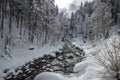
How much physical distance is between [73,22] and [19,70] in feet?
334

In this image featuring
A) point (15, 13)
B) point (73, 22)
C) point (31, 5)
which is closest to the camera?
point (31, 5)

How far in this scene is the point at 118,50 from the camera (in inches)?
440

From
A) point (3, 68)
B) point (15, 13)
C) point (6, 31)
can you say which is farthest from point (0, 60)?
point (15, 13)

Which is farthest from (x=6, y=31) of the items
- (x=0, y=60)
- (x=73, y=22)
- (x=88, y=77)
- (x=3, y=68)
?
(x=73, y=22)

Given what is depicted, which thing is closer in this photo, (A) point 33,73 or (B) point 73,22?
(A) point 33,73

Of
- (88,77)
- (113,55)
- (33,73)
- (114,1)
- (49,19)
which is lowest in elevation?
(33,73)

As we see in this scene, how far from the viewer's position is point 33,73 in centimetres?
1986

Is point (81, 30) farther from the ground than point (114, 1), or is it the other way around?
point (114, 1)

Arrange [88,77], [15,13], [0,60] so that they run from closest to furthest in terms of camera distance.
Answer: [88,77]
[0,60]
[15,13]

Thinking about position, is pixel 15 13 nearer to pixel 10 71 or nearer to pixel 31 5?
pixel 31 5

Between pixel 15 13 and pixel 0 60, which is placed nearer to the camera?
pixel 0 60

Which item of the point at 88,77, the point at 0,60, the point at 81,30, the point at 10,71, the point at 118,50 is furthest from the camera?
the point at 81,30

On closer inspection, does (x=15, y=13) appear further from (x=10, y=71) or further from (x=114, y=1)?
(x=114, y=1)

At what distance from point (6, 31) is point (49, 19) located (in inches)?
592
